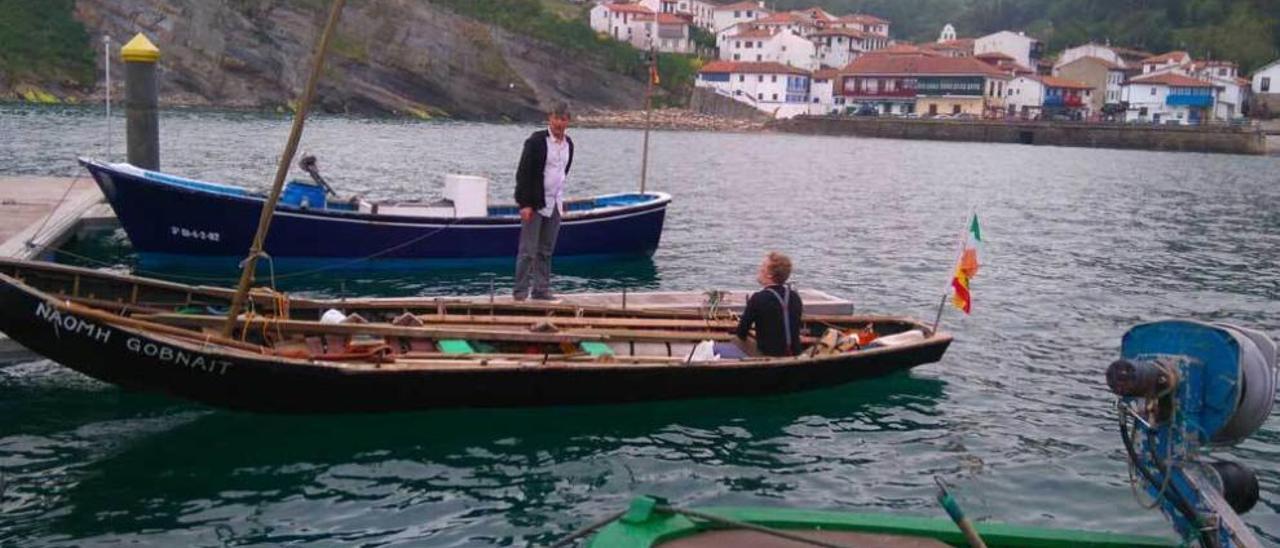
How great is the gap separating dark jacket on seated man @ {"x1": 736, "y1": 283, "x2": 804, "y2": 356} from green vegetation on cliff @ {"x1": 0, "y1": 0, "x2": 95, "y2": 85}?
311ft

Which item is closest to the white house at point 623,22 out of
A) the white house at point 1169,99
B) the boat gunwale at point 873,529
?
the white house at point 1169,99

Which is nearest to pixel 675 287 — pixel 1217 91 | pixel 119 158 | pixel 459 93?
pixel 119 158

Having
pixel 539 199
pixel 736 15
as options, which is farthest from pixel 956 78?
pixel 539 199

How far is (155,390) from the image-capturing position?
1018 centimetres

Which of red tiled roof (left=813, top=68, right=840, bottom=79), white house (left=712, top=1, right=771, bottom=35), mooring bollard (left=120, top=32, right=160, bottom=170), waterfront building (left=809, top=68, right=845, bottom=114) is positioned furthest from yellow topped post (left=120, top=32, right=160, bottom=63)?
white house (left=712, top=1, right=771, bottom=35)

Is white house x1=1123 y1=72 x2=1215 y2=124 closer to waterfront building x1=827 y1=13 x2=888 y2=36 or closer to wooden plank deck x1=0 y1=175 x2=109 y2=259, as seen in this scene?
waterfront building x1=827 y1=13 x2=888 y2=36

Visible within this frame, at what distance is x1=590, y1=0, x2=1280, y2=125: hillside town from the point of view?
123 meters

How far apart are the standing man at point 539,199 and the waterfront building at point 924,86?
11679cm

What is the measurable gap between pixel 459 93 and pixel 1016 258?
92.5m

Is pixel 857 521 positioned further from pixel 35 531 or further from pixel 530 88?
pixel 530 88

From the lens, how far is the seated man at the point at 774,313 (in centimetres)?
1165

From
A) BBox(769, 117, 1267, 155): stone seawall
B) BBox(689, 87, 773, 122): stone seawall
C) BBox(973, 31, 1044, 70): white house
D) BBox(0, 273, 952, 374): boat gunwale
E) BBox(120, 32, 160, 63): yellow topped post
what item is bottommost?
BBox(0, 273, 952, 374): boat gunwale

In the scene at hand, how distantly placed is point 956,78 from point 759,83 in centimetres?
→ 2279

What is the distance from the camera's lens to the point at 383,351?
10953 mm
